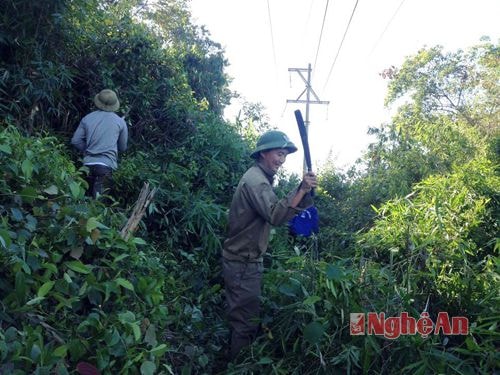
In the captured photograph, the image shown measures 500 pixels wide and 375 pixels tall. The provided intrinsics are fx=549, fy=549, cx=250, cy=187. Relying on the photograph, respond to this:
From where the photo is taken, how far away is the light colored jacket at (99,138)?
542cm

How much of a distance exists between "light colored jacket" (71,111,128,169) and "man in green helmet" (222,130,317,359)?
1885mm

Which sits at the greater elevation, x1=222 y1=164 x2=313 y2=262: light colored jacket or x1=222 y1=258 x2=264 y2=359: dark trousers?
x1=222 y1=164 x2=313 y2=262: light colored jacket

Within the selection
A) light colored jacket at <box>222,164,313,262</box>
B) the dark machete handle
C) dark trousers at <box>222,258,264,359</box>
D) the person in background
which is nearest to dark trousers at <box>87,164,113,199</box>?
the person in background

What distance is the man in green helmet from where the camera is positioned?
155 inches

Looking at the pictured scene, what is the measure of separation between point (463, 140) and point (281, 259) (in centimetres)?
336

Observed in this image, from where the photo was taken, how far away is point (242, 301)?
400 cm

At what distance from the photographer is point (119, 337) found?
2900mm

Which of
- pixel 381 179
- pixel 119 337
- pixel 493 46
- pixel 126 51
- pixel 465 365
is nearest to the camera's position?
pixel 119 337

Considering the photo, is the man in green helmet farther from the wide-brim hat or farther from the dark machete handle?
the wide-brim hat

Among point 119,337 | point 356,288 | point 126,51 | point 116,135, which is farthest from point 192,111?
point 119,337

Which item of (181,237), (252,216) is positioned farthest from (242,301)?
(181,237)

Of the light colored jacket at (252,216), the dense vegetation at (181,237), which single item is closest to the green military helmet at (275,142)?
the light colored jacket at (252,216)

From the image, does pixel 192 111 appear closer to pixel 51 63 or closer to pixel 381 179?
pixel 51 63

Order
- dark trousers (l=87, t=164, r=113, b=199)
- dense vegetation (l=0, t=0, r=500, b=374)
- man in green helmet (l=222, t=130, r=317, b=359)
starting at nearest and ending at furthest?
dense vegetation (l=0, t=0, r=500, b=374)
man in green helmet (l=222, t=130, r=317, b=359)
dark trousers (l=87, t=164, r=113, b=199)
